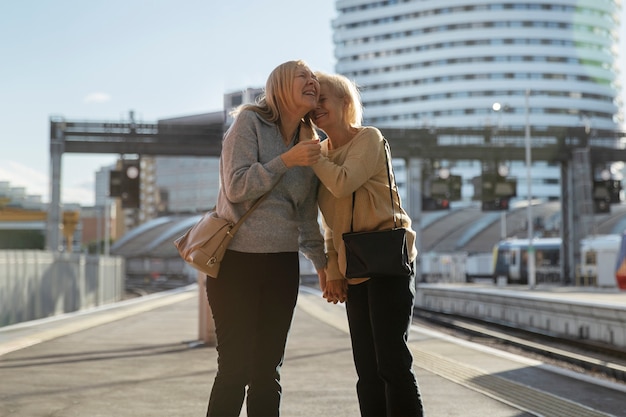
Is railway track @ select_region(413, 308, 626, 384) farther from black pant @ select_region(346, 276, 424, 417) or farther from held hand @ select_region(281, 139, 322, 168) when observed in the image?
held hand @ select_region(281, 139, 322, 168)

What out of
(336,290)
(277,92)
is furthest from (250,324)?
(277,92)

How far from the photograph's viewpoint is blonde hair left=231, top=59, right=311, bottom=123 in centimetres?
344

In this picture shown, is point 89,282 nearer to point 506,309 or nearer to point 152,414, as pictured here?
point 506,309

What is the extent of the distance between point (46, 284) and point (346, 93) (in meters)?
15.3

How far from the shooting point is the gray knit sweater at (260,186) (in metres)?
3.32

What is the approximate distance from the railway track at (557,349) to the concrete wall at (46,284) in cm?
907

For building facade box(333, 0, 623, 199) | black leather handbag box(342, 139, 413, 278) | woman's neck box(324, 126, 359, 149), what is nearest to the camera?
black leather handbag box(342, 139, 413, 278)

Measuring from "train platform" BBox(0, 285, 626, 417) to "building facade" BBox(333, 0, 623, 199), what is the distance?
11986cm

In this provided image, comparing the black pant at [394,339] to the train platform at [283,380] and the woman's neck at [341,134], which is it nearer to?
the woman's neck at [341,134]

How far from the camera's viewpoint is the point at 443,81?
132375mm

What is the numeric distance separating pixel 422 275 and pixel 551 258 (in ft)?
42.4

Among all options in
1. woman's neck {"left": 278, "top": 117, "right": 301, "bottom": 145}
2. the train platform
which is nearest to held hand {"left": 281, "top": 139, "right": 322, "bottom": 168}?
woman's neck {"left": 278, "top": 117, "right": 301, "bottom": 145}

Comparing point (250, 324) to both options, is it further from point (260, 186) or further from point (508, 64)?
point (508, 64)

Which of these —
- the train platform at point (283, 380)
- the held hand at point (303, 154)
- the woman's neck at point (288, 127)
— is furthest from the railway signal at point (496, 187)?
the held hand at point (303, 154)
